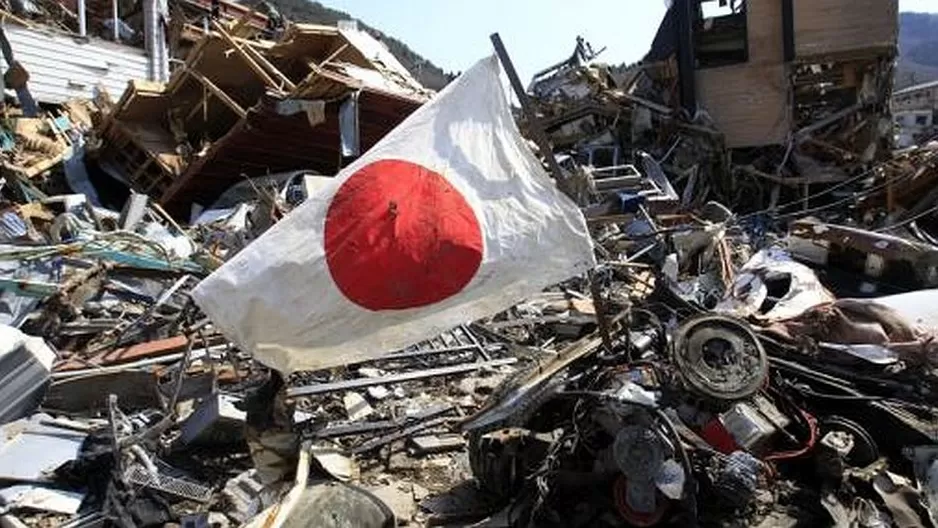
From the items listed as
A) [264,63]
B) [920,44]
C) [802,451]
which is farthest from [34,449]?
[920,44]

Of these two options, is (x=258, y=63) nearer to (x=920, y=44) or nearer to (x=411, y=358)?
(x=411, y=358)

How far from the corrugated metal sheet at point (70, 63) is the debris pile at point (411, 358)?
9.1 inches

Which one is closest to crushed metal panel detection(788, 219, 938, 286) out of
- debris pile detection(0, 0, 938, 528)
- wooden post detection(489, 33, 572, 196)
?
debris pile detection(0, 0, 938, 528)

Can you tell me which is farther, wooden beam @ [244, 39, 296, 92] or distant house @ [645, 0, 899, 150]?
distant house @ [645, 0, 899, 150]

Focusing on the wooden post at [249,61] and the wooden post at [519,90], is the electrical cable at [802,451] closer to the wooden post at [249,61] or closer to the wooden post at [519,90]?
the wooden post at [519,90]

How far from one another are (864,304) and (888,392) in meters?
0.88

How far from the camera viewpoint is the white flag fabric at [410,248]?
3.22 metres

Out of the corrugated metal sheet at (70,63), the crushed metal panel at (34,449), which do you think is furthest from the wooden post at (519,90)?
the corrugated metal sheet at (70,63)

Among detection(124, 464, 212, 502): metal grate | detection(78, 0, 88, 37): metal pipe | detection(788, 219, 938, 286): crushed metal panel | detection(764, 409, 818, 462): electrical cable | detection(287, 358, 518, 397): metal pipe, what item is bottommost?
detection(788, 219, 938, 286): crushed metal panel

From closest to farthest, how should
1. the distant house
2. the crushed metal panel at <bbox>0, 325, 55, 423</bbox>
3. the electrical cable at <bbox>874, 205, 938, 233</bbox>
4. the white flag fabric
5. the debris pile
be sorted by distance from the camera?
1. the white flag fabric
2. the debris pile
3. the crushed metal panel at <bbox>0, 325, 55, 423</bbox>
4. the electrical cable at <bbox>874, 205, 938, 233</bbox>
5. the distant house

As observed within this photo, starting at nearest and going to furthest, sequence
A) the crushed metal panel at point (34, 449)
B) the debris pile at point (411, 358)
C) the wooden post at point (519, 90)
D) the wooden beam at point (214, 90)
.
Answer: the wooden post at point (519, 90) < the debris pile at point (411, 358) < the crushed metal panel at point (34, 449) < the wooden beam at point (214, 90)

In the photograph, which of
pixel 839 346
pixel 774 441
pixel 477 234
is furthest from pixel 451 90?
pixel 839 346

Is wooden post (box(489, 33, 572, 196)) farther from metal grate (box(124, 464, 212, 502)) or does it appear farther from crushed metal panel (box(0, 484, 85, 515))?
crushed metal panel (box(0, 484, 85, 515))

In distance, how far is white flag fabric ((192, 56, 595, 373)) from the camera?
10.6 feet
